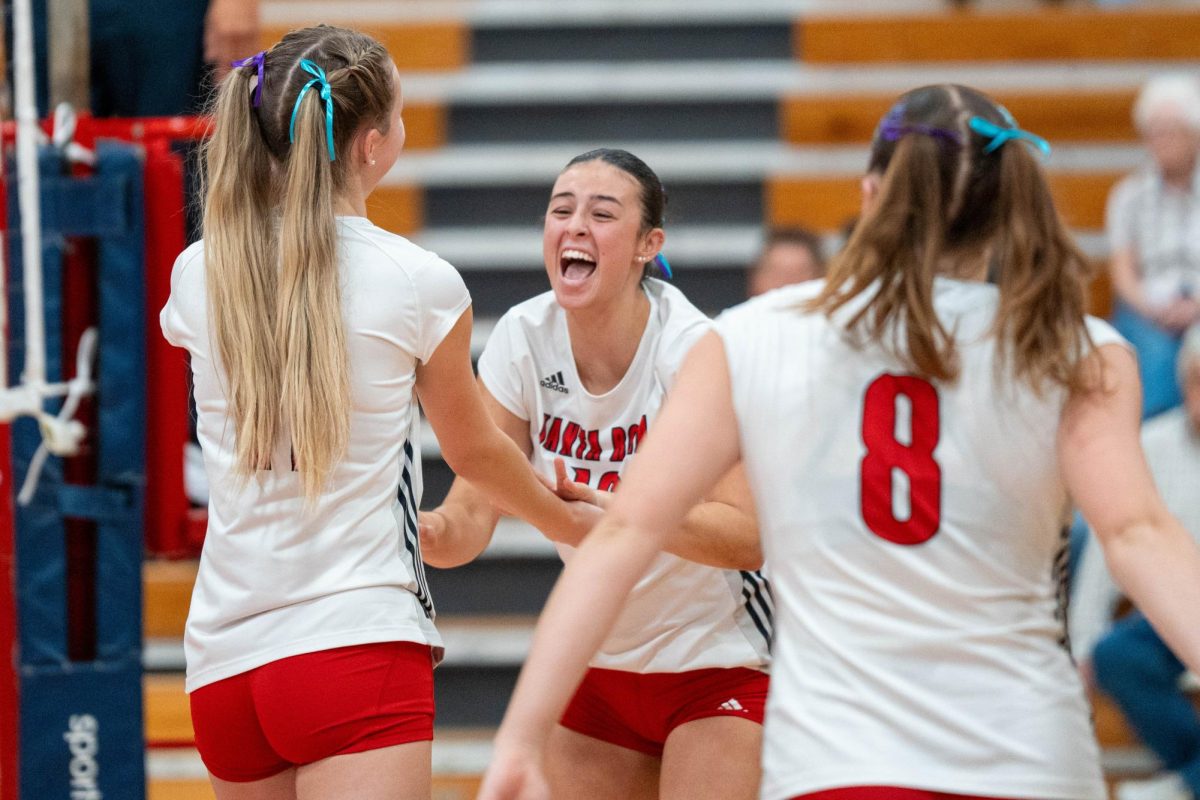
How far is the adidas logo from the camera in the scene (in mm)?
→ 2889

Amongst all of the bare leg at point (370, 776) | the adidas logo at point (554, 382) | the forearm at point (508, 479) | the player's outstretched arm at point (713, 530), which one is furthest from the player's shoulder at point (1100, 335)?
the adidas logo at point (554, 382)

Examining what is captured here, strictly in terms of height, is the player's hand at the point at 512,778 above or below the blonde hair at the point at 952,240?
below

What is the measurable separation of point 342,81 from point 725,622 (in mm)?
1226

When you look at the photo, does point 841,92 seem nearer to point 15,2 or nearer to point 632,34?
point 632,34

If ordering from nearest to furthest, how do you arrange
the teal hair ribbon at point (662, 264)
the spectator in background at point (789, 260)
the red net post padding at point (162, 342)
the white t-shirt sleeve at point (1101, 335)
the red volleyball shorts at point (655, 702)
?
the white t-shirt sleeve at point (1101, 335), the red volleyball shorts at point (655, 702), the teal hair ribbon at point (662, 264), the red net post padding at point (162, 342), the spectator in background at point (789, 260)

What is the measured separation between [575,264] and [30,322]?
1.27m

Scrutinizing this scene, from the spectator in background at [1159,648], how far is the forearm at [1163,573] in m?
3.05

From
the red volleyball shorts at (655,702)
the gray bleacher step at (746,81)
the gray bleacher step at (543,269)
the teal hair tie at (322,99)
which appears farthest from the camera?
the gray bleacher step at (746,81)

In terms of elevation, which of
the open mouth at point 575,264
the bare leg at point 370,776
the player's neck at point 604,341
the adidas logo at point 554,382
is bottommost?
the bare leg at point 370,776

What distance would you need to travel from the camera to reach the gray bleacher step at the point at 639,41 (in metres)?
6.86

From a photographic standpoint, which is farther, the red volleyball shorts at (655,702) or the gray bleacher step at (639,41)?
the gray bleacher step at (639,41)

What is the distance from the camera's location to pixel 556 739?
2.94m

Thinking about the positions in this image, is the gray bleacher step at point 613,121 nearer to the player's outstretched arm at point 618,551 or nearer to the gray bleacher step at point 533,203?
the gray bleacher step at point 533,203

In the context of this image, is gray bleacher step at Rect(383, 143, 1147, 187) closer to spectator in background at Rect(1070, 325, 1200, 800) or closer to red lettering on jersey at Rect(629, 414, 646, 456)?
spectator in background at Rect(1070, 325, 1200, 800)
